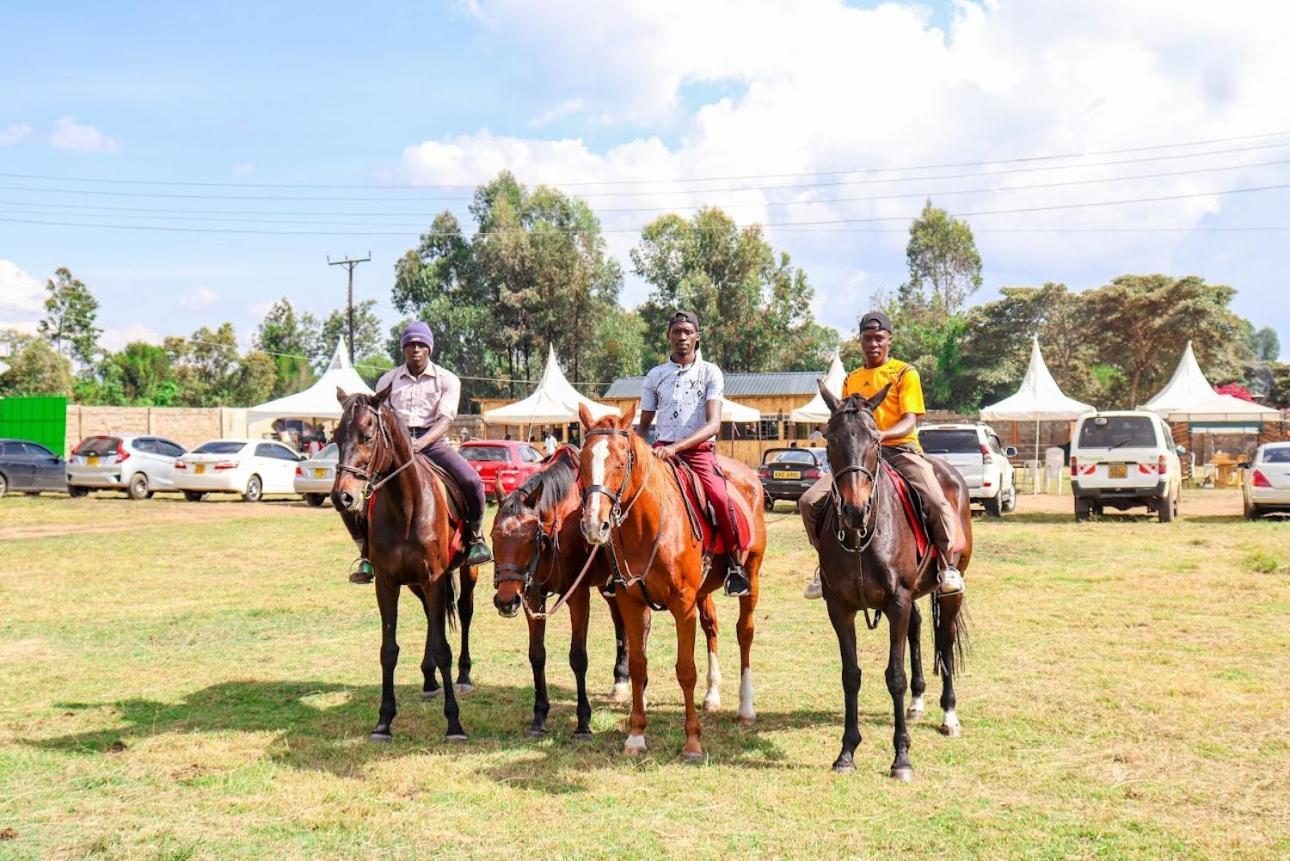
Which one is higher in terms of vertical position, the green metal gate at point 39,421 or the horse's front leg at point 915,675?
the green metal gate at point 39,421

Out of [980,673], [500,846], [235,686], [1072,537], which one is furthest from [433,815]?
[1072,537]

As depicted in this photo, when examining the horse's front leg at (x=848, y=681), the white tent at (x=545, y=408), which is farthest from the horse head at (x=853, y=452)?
the white tent at (x=545, y=408)

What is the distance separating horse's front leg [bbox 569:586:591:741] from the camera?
661cm

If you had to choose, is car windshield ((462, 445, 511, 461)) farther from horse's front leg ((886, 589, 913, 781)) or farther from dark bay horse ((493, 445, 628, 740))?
horse's front leg ((886, 589, 913, 781))

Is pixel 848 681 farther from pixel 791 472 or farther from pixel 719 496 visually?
pixel 791 472

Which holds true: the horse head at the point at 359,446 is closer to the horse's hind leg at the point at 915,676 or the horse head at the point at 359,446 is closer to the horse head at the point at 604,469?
the horse head at the point at 604,469

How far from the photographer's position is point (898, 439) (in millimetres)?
6891

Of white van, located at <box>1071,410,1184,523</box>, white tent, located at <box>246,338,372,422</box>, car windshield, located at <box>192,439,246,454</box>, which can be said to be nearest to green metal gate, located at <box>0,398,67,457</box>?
white tent, located at <box>246,338,372,422</box>

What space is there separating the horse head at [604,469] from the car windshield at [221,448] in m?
23.1

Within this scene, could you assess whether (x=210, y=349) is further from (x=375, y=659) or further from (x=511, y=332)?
(x=375, y=659)

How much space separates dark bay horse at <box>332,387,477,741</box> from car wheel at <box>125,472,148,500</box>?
72.1 ft

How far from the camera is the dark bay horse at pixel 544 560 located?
606 centimetres

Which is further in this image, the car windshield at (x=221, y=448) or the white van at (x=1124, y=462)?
the car windshield at (x=221, y=448)

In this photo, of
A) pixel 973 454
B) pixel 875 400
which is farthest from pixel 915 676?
pixel 973 454
